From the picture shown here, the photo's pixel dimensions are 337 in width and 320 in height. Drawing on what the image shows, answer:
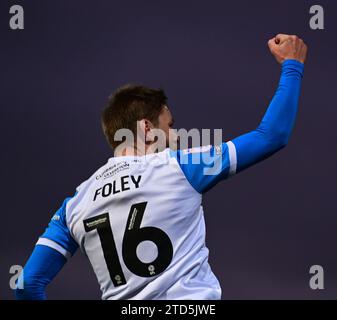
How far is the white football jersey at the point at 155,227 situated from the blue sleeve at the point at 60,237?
0.26ft

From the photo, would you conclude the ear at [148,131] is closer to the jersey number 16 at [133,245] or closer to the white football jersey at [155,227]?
the white football jersey at [155,227]

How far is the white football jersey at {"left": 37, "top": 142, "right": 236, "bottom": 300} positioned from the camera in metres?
2.67

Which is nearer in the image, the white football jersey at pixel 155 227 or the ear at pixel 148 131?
the white football jersey at pixel 155 227

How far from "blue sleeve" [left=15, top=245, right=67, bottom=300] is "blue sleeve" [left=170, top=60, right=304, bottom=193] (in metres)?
0.60

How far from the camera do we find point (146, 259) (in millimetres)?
2684

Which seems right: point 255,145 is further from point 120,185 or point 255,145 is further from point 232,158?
point 120,185

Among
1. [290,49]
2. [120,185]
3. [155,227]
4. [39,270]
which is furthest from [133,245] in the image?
[290,49]

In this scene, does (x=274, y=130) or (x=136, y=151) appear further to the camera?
(x=136, y=151)

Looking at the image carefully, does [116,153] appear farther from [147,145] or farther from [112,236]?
[112,236]

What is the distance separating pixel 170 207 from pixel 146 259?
0.65ft

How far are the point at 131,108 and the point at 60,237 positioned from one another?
58 cm

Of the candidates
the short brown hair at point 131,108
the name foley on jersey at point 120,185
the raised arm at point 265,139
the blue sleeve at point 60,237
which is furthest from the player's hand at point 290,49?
the blue sleeve at point 60,237

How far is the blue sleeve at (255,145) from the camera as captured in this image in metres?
2.58

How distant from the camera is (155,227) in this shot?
8.82 feet
